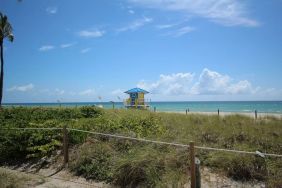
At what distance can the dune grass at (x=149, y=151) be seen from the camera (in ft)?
23.6

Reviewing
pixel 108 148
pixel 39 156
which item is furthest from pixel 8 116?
pixel 108 148

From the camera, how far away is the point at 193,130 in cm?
1166

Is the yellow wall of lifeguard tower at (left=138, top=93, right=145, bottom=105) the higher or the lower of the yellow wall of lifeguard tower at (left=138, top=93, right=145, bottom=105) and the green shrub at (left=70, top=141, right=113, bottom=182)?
the higher

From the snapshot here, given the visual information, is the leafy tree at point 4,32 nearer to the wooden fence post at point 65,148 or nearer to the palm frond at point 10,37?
the palm frond at point 10,37

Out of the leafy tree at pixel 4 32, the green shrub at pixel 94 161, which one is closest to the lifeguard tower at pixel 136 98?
the leafy tree at pixel 4 32

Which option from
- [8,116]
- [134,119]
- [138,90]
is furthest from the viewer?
[138,90]

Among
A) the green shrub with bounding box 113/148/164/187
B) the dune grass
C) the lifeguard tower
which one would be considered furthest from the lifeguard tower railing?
the green shrub with bounding box 113/148/164/187

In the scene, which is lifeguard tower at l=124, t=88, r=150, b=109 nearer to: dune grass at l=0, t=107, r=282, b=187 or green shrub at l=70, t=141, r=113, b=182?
dune grass at l=0, t=107, r=282, b=187

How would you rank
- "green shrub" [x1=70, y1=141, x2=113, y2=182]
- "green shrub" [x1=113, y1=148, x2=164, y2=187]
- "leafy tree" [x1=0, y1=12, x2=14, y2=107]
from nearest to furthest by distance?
1. "green shrub" [x1=113, y1=148, x2=164, y2=187]
2. "green shrub" [x1=70, y1=141, x2=113, y2=182]
3. "leafy tree" [x1=0, y1=12, x2=14, y2=107]

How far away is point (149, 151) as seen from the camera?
7902 mm

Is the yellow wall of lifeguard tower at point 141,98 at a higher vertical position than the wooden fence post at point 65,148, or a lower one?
higher

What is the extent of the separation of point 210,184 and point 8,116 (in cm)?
1323

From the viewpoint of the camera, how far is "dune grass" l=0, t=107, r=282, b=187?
7195 mm

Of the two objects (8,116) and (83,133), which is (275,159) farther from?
(8,116)
